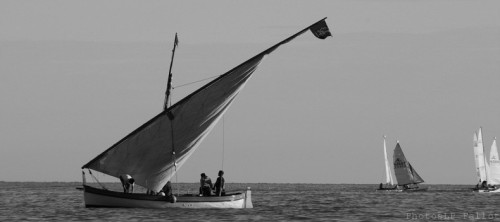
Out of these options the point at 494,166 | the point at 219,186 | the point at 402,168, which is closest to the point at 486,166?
the point at 494,166

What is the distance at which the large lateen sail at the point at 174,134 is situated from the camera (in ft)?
171

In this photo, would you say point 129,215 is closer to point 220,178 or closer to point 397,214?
point 220,178

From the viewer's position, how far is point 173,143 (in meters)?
53.7

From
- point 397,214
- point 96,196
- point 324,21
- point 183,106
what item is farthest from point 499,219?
point 96,196

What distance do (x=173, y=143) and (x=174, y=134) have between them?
0.58m

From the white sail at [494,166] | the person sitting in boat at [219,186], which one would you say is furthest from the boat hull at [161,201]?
the white sail at [494,166]

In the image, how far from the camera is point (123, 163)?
5400cm

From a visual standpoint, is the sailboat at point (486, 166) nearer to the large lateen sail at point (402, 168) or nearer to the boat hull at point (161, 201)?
the large lateen sail at point (402, 168)

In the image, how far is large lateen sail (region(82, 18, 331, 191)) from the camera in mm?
52219

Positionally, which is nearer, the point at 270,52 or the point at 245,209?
the point at 270,52

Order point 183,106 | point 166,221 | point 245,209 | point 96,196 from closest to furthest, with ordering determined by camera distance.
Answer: point 166,221, point 183,106, point 96,196, point 245,209

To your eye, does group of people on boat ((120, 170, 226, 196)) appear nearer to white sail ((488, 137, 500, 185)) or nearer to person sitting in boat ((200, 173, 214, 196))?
person sitting in boat ((200, 173, 214, 196))

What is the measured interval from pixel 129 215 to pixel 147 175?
344 centimetres

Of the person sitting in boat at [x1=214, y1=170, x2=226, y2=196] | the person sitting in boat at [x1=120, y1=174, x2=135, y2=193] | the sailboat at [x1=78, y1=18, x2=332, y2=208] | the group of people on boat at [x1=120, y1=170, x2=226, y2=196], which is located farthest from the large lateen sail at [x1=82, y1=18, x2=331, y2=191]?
the person sitting in boat at [x1=214, y1=170, x2=226, y2=196]
